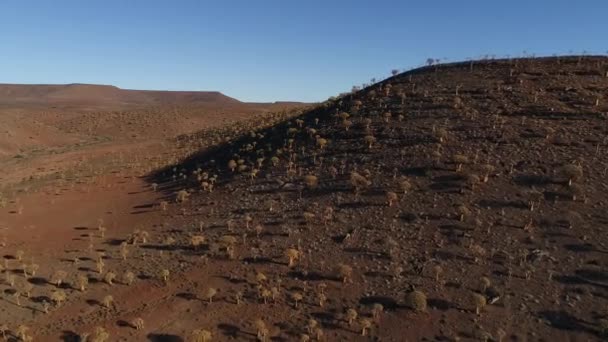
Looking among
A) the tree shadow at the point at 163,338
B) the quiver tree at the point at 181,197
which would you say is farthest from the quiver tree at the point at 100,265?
the quiver tree at the point at 181,197

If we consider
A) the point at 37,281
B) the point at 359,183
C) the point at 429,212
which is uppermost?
the point at 359,183

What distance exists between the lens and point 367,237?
62.4ft

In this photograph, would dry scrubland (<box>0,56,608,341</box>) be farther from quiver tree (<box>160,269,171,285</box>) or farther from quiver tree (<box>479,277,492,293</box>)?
quiver tree (<box>160,269,171,285</box>)

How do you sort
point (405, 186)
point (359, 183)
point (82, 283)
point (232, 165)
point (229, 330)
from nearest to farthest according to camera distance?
point (229, 330)
point (82, 283)
point (405, 186)
point (359, 183)
point (232, 165)

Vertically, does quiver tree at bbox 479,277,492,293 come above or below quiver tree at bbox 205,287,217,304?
above

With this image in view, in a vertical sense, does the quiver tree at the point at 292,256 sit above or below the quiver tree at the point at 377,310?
above

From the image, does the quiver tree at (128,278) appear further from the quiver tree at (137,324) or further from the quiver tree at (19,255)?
the quiver tree at (19,255)

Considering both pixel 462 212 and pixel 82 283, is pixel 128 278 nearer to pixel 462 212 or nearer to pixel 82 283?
pixel 82 283

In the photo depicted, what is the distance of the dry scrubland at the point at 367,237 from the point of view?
48.2 ft

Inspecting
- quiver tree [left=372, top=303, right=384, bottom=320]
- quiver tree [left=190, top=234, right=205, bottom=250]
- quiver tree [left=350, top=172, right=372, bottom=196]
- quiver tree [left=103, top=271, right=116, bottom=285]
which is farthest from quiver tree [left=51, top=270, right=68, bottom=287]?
quiver tree [left=350, top=172, right=372, bottom=196]

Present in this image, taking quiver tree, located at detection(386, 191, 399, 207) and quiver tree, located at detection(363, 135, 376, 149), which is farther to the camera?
quiver tree, located at detection(363, 135, 376, 149)

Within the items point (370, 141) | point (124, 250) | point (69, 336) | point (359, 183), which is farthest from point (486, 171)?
point (69, 336)

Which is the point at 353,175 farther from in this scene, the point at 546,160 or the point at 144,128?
the point at 144,128

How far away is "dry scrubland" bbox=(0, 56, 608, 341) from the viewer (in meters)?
14.7
